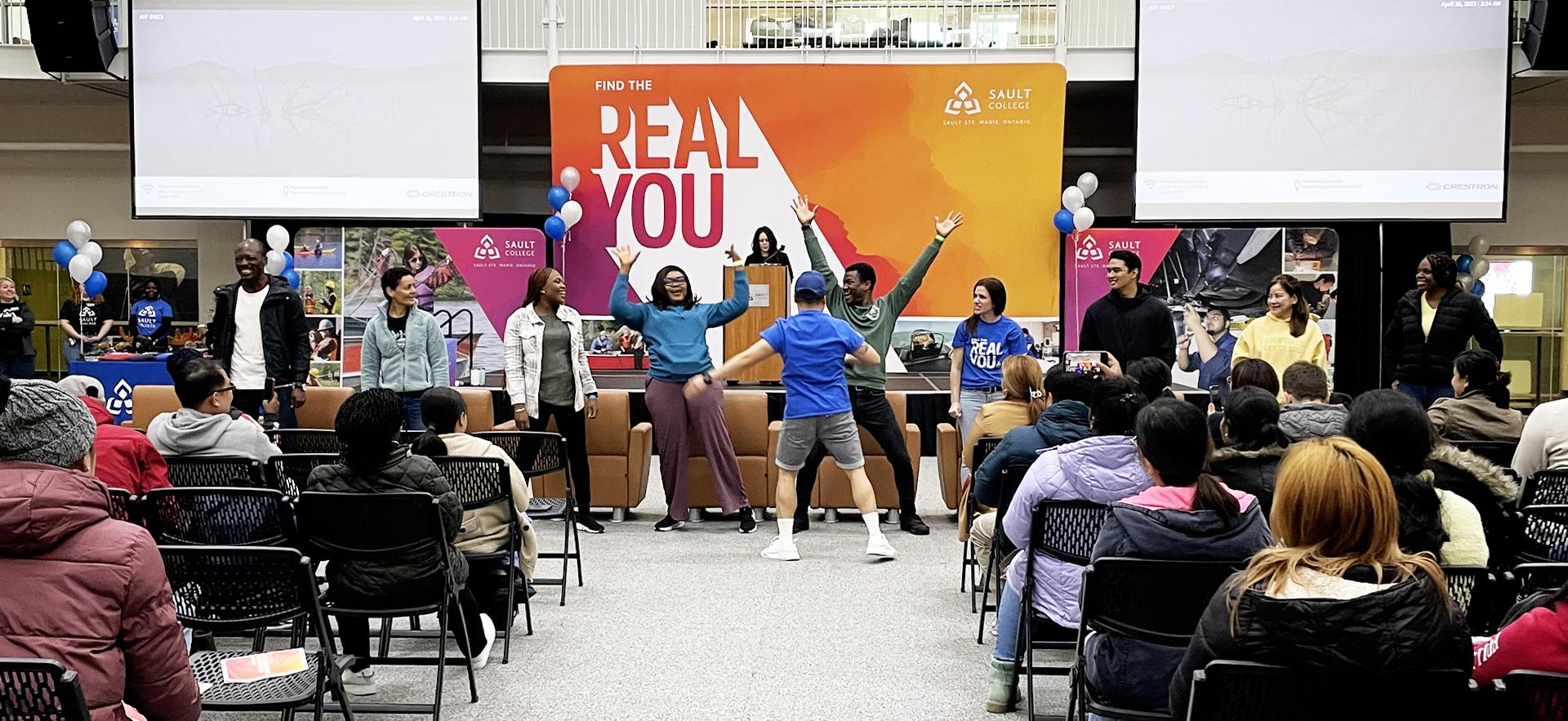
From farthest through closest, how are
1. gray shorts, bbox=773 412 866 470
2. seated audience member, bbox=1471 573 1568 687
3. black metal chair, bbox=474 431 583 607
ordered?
gray shorts, bbox=773 412 866 470 < black metal chair, bbox=474 431 583 607 < seated audience member, bbox=1471 573 1568 687

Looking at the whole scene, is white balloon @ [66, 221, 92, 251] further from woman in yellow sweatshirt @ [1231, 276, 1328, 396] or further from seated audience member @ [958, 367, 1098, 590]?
woman in yellow sweatshirt @ [1231, 276, 1328, 396]

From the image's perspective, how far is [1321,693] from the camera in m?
2.06

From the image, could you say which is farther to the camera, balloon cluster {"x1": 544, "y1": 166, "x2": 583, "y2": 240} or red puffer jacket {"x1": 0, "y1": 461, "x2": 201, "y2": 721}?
balloon cluster {"x1": 544, "y1": 166, "x2": 583, "y2": 240}

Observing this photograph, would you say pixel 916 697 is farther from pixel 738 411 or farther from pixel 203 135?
pixel 203 135

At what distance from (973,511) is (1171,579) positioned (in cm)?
227

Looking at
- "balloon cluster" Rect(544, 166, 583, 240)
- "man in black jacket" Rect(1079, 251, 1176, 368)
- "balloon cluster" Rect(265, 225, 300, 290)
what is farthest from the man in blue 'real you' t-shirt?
"man in black jacket" Rect(1079, 251, 1176, 368)

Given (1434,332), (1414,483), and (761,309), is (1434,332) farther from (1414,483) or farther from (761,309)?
(761,309)

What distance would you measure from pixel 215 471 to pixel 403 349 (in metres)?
2.39

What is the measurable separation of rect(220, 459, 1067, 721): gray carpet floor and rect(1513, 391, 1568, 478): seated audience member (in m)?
2.06

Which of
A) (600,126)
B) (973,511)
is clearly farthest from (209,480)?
(600,126)

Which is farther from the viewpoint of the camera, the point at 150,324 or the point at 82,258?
the point at 150,324

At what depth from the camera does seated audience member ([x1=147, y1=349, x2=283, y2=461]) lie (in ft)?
15.0

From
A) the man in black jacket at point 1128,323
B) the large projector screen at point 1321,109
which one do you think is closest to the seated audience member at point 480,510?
the man in black jacket at point 1128,323

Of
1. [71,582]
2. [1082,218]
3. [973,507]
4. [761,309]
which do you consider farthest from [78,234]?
[71,582]
